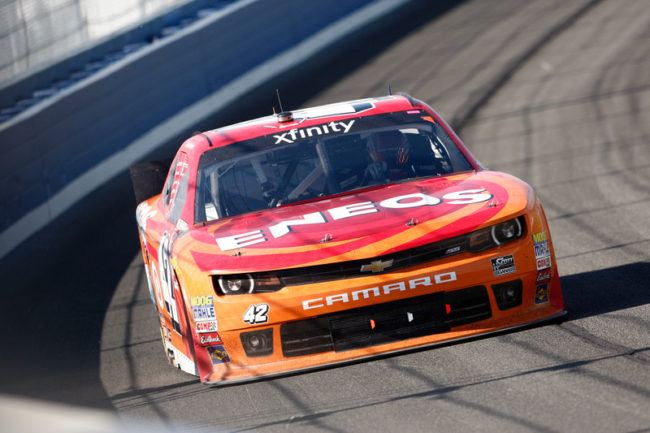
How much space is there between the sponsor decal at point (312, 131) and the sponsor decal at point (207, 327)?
1.58 metres

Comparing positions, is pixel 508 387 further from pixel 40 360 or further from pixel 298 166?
pixel 40 360

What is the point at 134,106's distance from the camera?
50.0 ft

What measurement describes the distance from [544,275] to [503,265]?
10.6 inches

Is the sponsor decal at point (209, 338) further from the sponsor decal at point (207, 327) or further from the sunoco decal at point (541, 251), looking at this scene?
the sunoco decal at point (541, 251)

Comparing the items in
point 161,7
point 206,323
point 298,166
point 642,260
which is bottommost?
point 642,260

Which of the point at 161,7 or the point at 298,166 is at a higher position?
the point at 161,7

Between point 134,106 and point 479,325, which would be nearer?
point 479,325

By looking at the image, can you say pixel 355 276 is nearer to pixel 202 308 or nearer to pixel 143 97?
pixel 202 308

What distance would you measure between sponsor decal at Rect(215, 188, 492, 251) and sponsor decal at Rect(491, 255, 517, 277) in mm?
401

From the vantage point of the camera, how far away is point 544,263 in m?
5.16

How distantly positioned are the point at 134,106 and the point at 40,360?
895 cm

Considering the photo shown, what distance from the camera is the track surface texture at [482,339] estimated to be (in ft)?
14.0

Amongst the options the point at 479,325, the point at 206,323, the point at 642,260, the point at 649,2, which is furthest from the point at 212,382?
the point at 649,2

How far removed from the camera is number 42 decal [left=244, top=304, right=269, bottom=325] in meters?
4.92
